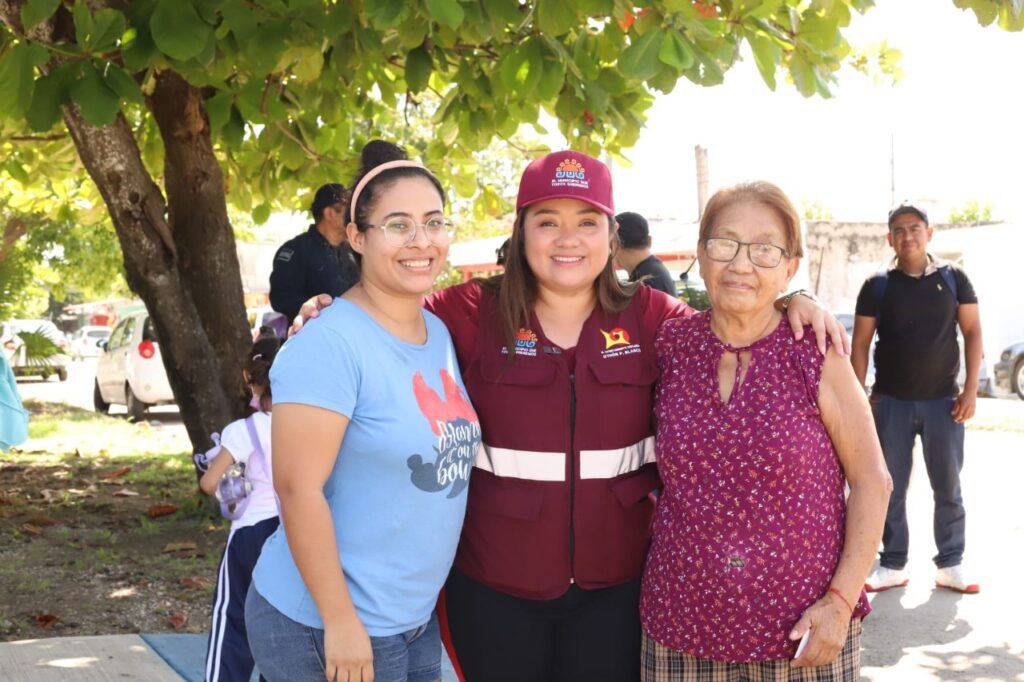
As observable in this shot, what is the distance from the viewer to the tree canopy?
4.28 metres

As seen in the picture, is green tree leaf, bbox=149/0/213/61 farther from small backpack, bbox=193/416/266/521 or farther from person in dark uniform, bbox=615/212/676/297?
person in dark uniform, bbox=615/212/676/297

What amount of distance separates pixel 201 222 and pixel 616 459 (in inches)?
196

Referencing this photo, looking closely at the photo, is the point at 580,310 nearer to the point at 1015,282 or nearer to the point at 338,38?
the point at 338,38

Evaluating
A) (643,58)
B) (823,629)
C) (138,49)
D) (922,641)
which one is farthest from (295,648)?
(922,641)

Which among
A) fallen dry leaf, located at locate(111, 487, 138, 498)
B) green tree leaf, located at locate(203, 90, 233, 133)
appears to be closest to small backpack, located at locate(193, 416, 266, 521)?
green tree leaf, located at locate(203, 90, 233, 133)

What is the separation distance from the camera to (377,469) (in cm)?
245

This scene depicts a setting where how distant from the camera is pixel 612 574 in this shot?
2.83 meters

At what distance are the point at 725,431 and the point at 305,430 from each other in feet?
3.38

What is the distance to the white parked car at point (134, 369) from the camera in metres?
16.0

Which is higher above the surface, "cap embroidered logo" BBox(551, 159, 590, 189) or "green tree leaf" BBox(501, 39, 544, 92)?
"green tree leaf" BBox(501, 39, 544, 92)

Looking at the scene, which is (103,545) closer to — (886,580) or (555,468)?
(886,580)

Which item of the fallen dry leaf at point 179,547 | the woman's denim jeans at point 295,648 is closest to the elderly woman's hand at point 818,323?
the woman's denim jeans at point 295,648

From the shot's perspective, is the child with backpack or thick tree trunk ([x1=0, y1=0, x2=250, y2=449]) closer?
the child with backpack

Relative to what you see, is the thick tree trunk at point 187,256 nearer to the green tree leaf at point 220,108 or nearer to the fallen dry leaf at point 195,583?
the green tree leaf at point 220,108
